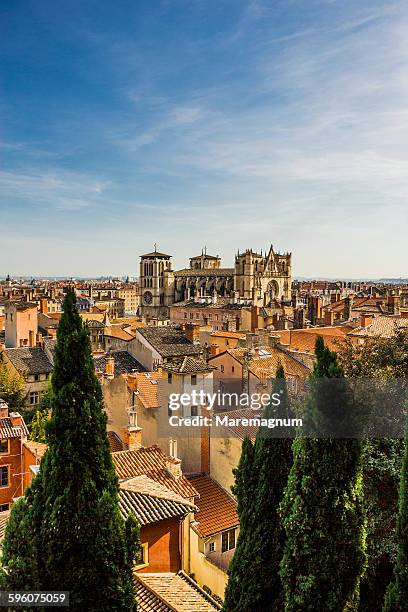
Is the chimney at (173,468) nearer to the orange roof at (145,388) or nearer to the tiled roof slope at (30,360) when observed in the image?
the orange roof at (145,388)

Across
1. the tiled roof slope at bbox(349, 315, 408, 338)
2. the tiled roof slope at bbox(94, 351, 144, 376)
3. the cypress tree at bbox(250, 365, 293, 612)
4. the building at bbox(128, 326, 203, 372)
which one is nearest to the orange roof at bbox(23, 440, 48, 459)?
the building at bbox(128, 326, 203, 372)

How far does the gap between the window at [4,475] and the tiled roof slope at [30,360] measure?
47.8 feet

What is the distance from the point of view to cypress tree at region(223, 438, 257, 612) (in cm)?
846

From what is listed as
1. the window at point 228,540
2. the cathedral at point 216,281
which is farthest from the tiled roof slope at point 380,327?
the cathedral at point 216,281

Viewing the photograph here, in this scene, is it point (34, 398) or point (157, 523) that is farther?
point (34, 398)

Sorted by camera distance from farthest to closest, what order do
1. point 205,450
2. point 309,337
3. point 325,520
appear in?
point 309,337
point 205,450
point 325,520

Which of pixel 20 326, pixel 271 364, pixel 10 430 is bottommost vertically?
pixel 10 430

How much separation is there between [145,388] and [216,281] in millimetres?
84058

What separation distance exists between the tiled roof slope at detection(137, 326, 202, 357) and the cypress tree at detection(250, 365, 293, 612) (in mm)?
13958

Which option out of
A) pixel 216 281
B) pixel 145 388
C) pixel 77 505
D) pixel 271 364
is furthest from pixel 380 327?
pixel 216 281

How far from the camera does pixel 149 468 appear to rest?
1359 centimetres

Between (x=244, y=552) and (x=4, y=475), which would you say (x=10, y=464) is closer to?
(x=4, y=475)

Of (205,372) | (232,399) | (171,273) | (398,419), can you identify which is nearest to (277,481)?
(398,419)

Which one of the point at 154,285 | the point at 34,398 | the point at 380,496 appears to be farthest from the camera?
the point at 154,285
